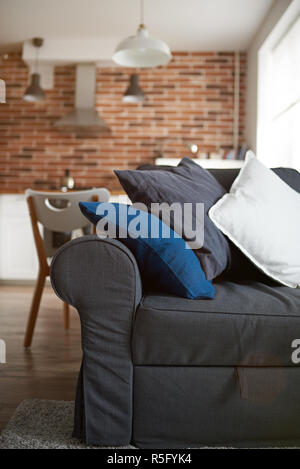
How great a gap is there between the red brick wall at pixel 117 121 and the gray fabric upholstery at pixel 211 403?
13.9 ft

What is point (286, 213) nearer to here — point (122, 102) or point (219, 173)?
point (219, 173)

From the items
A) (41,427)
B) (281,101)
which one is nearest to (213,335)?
(41,427)

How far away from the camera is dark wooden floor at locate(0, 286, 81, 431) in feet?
5.53

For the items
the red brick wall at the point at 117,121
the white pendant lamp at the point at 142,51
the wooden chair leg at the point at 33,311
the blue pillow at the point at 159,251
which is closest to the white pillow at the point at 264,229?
the blue pillow at the point at 159,251

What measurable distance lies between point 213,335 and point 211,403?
0.68 feet

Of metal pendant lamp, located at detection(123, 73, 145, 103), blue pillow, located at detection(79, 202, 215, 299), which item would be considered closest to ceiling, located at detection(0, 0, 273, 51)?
metal pendant lamp, located at detection(123, 73, 145, 103)

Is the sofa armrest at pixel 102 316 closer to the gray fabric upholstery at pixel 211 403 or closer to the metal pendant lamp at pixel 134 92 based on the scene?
the gray fabric upholstery at pixel 211 403

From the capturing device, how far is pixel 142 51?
3.17 meters

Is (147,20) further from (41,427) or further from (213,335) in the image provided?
(41,427)

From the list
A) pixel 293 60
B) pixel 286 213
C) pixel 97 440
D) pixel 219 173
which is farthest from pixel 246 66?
pixel 97 440

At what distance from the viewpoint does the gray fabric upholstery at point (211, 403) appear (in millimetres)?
1228

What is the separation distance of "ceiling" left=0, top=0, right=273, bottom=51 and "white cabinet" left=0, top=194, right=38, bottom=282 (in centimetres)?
194

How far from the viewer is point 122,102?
530 cm

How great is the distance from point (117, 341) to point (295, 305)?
0.55 metres
